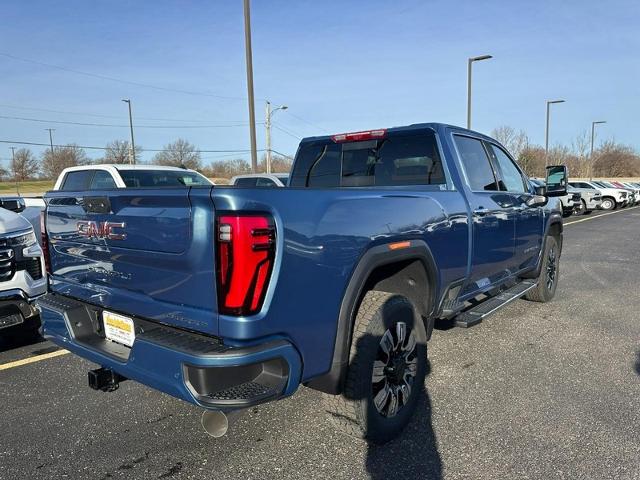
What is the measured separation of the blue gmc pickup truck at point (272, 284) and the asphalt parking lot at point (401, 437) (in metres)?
0.24

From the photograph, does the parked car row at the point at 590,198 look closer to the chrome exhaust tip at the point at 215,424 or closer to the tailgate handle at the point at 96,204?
the chrome exhaust tip at the point at 215,424

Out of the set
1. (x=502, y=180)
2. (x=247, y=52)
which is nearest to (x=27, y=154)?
(x=247, y=52)

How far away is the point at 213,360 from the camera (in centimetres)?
212

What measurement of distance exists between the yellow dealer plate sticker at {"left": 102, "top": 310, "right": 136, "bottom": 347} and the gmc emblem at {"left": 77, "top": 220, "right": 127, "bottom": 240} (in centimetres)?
43

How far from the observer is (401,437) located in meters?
3.07

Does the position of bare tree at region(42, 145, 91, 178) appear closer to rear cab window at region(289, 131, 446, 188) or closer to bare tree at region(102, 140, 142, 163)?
bare tree at region(102, 140, 142, 163)

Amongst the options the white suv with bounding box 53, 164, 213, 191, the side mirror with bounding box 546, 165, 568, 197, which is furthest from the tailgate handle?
the white suv with bounding box 53, 164, 213, 191

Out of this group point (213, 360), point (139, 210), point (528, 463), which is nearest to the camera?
point (213, 360)

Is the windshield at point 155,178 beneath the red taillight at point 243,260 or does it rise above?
above

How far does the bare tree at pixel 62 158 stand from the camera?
2507 inches

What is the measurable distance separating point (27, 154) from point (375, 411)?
8954 cm

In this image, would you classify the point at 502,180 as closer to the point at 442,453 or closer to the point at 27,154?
the point at 442,453

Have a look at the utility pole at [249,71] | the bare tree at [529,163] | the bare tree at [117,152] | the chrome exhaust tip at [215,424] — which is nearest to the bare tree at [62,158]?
the bare tree at [117,152]

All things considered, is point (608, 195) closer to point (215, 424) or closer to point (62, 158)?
point (215, 424)
